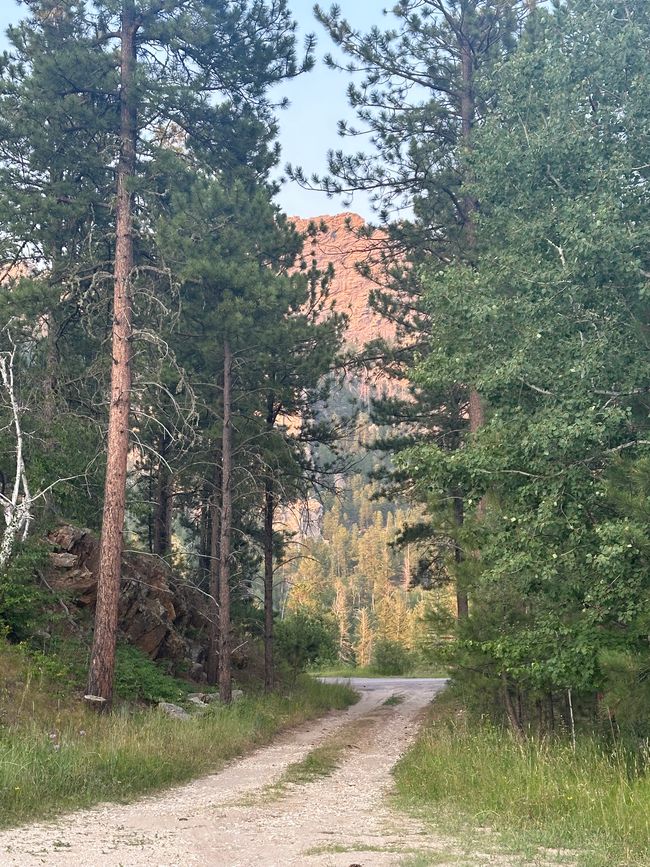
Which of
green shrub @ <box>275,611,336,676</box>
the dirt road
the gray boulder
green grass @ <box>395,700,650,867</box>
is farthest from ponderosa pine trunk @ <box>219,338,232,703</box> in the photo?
green shrub @ <box>275,611,336,676</box>

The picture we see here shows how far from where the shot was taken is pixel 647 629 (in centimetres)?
852

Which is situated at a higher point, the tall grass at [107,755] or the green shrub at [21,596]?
the green shrub at [21,596]

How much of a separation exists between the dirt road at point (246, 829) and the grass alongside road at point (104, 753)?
32 centimetres

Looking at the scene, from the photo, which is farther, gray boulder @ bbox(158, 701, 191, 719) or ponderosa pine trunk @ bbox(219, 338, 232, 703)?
ponderosa pine trunk @ bbox(219, 338, 232, 703)

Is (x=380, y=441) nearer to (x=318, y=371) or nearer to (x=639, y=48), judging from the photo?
(x=318, y=371)

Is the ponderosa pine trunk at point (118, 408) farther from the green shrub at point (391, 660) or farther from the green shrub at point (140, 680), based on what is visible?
the green shrub at point (391, 660)

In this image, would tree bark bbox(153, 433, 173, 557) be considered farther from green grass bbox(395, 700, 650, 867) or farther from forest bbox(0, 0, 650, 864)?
green grass bbox(395, 700, 650, 867)

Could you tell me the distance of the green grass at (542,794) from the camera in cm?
595

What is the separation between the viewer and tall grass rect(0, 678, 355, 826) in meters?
7.24

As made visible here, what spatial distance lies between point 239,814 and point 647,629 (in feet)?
→ 15.9

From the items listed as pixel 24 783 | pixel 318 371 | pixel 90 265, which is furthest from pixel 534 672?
pixel 318 371

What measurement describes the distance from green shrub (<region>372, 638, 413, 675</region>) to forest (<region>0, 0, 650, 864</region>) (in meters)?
19.8

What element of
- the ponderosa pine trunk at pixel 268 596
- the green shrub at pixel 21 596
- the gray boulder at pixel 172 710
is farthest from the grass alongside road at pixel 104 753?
the ponderosa pine trunk at pixel 268 596

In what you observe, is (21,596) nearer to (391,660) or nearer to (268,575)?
(268,575)
